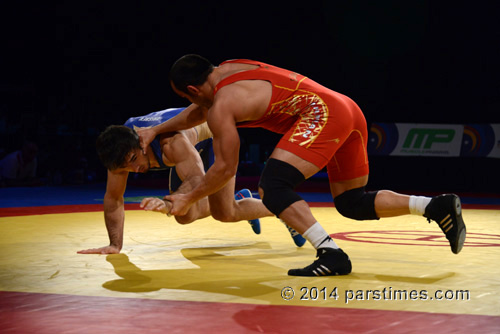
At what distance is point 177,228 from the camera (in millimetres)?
5332

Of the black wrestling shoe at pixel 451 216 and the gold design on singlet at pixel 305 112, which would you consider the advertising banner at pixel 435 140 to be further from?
the gold design on singlet at pixel 305 112

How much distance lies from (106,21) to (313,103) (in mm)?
12092

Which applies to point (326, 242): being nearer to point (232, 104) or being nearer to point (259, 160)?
point (232, 104)

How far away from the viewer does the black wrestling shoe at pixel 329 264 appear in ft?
9.93

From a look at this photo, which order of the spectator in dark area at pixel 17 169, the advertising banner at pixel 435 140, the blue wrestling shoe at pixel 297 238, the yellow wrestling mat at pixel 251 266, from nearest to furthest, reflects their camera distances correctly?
the yellow wrestling mat at pixel 251 266 → the blue wrestling shoe at pixel 297 238 → the spectator in dark area at pixel 17 169 → the advertising banner at pixel 435 140

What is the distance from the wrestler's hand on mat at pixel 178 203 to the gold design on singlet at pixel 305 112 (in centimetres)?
57

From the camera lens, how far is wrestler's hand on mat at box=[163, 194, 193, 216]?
3088 millimetres

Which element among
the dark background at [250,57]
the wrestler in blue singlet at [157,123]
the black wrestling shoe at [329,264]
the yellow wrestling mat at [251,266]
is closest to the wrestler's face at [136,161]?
the wrestler in blue singlet at [157,123]

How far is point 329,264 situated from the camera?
3.02 m

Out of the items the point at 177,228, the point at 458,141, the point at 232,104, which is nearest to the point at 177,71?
the point at 232,104

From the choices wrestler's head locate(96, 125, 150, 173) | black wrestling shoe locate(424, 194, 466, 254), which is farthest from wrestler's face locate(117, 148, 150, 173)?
black wrestling shoe locate(424, 194, 466, 254)

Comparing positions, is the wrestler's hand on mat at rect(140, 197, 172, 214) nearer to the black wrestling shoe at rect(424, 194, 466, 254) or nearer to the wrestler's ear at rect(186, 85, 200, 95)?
the wrestler's ear at rect(186, 85, 200, 95)

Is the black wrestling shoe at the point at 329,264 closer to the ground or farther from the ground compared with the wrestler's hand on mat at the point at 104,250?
farther from the ground

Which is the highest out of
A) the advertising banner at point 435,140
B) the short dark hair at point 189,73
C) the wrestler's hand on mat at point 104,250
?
the short dark hair at point 189,73
